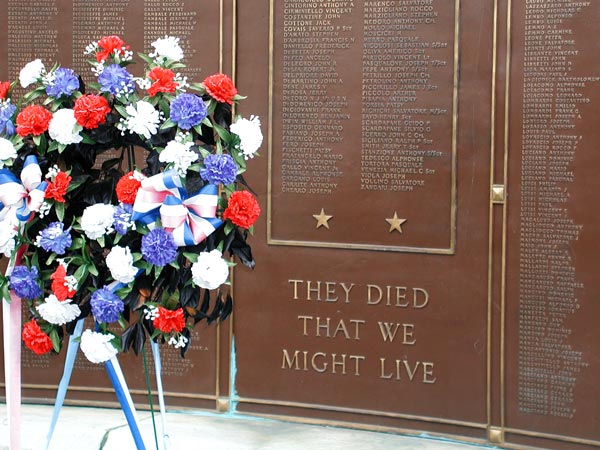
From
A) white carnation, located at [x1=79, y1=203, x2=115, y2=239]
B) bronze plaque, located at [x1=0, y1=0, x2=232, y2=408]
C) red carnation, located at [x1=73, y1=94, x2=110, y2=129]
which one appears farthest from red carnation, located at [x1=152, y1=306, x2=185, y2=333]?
bronze plaque, located at [x1=0, y1=0, x2=232, y2=408]

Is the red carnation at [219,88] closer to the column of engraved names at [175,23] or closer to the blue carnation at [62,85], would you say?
the blue carnation at [62,85]

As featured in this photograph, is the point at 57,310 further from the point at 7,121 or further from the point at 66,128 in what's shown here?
the point at 7,121

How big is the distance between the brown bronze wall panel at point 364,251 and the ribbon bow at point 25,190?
2.08 m

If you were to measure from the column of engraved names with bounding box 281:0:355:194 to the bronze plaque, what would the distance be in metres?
0.39

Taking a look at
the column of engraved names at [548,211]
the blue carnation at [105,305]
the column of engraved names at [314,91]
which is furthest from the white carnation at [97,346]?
the column of engraved names at [548,211]

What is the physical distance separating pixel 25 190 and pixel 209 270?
795 millimetres

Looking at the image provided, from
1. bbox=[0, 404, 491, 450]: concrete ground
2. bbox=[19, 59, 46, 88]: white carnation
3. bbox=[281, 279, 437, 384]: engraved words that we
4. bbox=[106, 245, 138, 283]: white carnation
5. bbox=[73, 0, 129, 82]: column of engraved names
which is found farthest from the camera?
bbox=[73, 0, 129, 82]: column of engraved names

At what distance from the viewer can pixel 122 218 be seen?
12.0 ft

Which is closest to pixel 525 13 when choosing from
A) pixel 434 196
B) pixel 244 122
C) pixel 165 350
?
pixel 434 196

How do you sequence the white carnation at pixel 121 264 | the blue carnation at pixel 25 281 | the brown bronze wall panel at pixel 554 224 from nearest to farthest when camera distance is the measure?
the white carnation at pixel 121 264 < the blue carnation at pixel 25 281 < the brown bronze wall panel at pixel 554 224

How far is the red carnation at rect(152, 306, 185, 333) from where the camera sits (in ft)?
12.0

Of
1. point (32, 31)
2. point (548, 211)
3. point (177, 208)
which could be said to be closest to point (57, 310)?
point (177, 208)

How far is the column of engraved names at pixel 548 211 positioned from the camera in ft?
16.7

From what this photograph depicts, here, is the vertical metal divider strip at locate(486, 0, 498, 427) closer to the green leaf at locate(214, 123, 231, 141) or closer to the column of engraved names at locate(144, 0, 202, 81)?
the column of engraved names at locate(144, 0, 202, 81)
